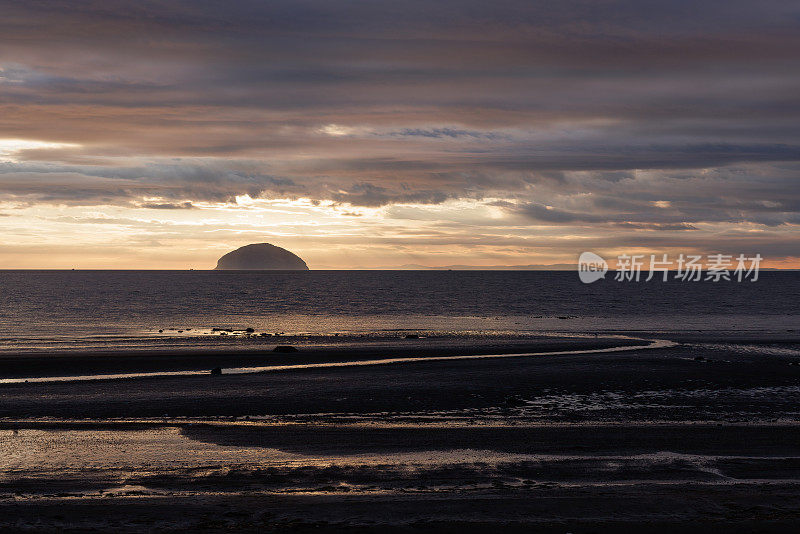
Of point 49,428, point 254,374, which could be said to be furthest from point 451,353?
point 49,428

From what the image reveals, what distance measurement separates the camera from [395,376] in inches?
1499

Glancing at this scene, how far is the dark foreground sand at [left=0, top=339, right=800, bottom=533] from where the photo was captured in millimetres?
14250

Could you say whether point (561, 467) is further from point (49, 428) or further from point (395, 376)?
point (395, 376)

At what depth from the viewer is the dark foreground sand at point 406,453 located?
14250 millimetres

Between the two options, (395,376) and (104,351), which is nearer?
(395,376)

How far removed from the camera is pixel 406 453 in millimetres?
20453

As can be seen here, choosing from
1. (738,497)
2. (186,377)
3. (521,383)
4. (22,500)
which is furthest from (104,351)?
(738,497)

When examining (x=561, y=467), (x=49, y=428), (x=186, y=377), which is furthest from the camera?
(x=186, y=377)

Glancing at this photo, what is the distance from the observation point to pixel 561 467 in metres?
18.8

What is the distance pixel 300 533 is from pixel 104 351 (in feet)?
138

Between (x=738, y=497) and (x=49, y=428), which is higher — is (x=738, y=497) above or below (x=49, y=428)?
above

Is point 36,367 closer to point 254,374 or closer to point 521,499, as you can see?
point 254,374

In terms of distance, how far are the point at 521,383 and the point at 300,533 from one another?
2348 centimetres

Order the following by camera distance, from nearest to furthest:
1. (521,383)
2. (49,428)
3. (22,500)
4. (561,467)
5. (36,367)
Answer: (22,500)
(561,467)
(49,428)
(521,383)
(36,367)
